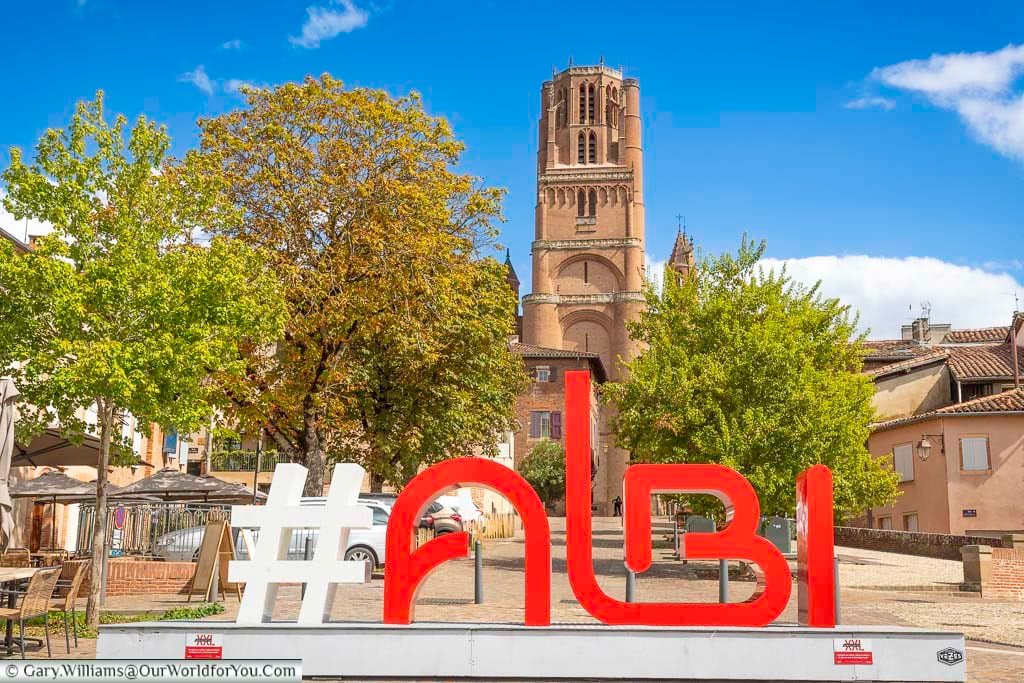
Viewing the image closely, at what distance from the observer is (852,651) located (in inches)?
368

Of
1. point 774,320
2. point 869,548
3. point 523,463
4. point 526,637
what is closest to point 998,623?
point 526,637

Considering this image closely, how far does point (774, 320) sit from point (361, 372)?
11.6 meters

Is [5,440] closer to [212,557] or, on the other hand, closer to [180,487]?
[212,557]

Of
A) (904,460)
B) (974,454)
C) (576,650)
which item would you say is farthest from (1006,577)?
(904,460)

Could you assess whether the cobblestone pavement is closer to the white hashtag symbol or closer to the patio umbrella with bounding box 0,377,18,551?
the patio umbrella with bounding box 0,377,18,551

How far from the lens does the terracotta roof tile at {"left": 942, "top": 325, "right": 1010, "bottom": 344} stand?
60.5m

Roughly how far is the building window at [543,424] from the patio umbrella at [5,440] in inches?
2348

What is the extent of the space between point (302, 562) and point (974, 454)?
3363cm

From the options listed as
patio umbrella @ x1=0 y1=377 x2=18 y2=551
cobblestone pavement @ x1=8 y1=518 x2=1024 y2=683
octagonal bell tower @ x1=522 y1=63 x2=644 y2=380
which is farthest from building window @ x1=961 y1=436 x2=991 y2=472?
octagonal bell tower @ x1=522 y1=63 x2=644 y2=380

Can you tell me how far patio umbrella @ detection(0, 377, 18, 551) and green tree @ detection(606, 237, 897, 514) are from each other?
48.3ft

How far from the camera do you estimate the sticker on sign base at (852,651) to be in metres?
9.31

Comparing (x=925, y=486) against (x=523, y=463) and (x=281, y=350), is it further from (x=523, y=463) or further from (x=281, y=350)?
(x=523, y=463)

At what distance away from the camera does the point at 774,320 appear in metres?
27.0

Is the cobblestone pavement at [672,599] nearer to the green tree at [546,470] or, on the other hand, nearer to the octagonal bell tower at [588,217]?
the green tree at [546,470]
